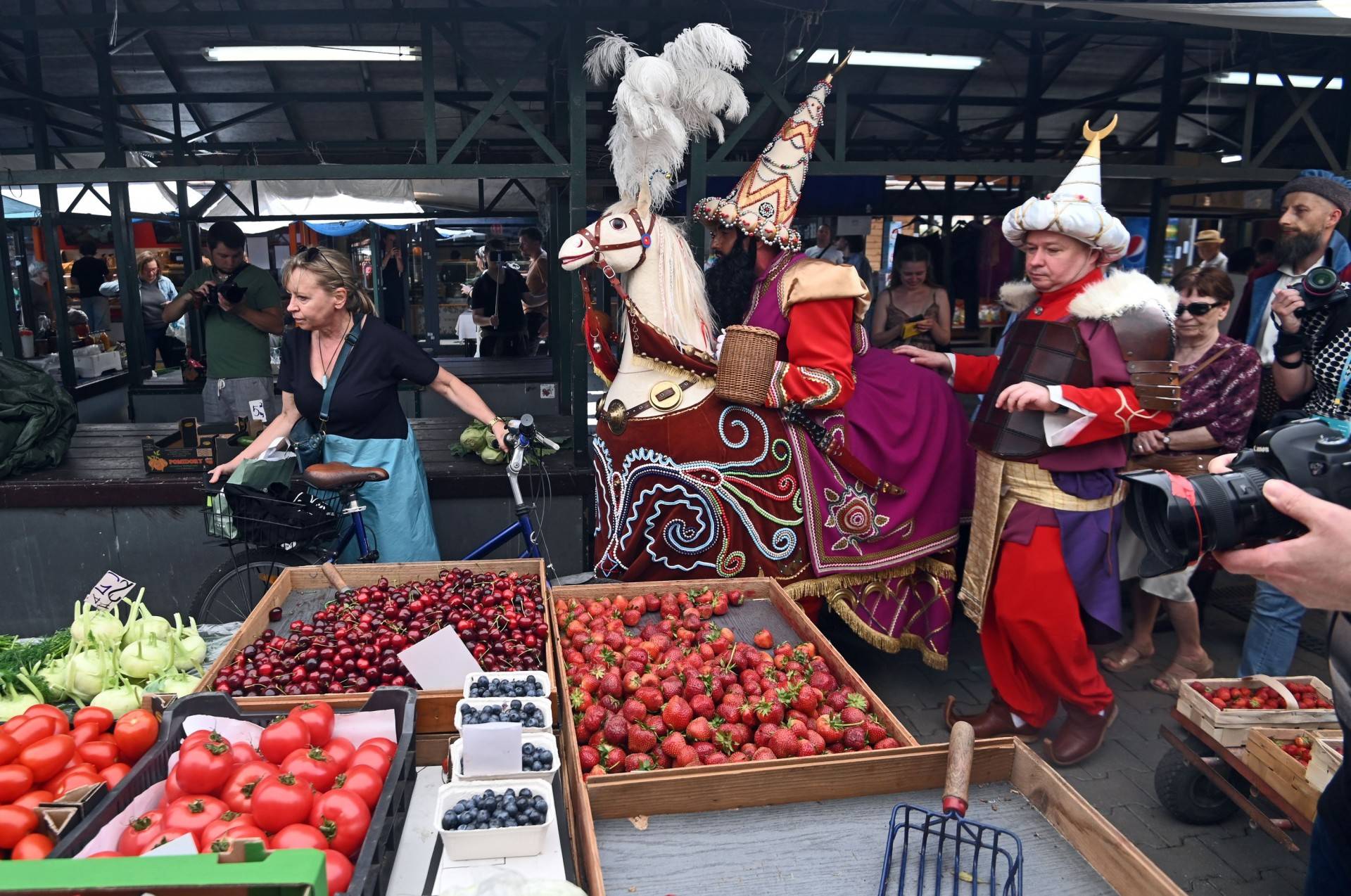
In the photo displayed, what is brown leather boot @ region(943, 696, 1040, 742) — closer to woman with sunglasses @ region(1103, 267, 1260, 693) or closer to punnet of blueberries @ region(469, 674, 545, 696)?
woman with sunglasses @ region(1103, 267, 1260, 693)

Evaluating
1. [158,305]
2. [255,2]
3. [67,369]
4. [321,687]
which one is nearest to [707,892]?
[321,687]

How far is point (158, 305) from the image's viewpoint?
36.1 ft

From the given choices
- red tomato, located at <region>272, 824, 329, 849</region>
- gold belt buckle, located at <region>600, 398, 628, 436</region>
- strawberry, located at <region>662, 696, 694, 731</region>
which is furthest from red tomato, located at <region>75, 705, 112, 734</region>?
gold belt buckle, located at <region>600, 398, 628, 436</region>

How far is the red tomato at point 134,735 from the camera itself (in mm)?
2076

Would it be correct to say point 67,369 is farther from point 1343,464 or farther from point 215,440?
point 1343,464

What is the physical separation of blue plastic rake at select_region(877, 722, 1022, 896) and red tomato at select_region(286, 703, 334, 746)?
4.18 feet

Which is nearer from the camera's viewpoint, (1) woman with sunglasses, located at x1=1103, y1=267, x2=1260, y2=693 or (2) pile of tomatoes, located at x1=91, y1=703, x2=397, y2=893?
(2) pile of tomatoes, located at x1=91, y1=703, x2=397, y2=893

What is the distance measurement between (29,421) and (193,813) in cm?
385

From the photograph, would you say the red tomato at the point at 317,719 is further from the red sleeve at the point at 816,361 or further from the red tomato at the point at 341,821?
the red sleeve at the point at 816,361

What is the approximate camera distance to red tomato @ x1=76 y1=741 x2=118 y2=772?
201cm

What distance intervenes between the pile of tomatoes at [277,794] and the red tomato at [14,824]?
6.7 inches

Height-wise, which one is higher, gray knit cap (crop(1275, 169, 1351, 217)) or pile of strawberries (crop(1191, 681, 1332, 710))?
gray knit cap (crop(1275, 169, 1351, 217))

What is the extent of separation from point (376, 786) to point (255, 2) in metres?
6.19

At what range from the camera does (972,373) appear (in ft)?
12.9
